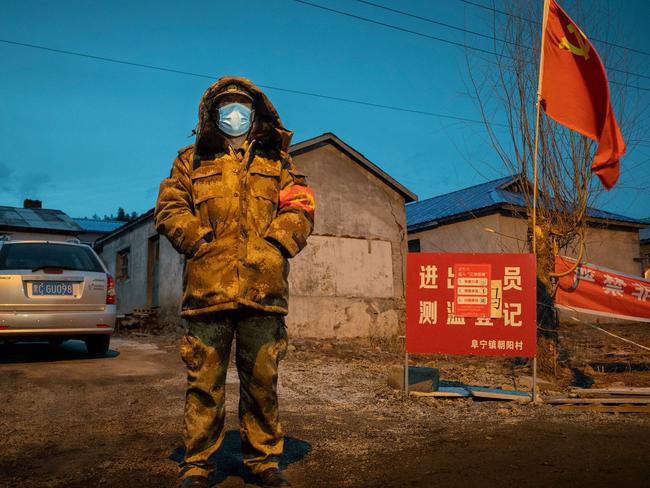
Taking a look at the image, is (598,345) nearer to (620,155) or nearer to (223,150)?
(620,155)

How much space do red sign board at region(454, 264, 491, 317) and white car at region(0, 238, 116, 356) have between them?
200 inches

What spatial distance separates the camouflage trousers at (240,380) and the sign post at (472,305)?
10.9 ft

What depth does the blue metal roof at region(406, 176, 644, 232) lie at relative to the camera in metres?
18.8

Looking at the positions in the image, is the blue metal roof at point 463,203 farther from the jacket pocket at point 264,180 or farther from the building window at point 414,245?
the jacket pocket at point 264,180

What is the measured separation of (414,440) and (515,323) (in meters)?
2.39

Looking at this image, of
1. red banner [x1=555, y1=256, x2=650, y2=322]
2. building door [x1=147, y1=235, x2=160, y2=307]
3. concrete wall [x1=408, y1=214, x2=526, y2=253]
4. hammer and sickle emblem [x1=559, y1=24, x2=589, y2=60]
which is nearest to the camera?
hammer and sickle emblem [x1=559, y1=24, x2=589, y2=60]

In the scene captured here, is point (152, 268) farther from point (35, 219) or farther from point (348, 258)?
point (35, 219)

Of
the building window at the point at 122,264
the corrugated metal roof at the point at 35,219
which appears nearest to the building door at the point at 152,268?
the building window at the point at 122,264

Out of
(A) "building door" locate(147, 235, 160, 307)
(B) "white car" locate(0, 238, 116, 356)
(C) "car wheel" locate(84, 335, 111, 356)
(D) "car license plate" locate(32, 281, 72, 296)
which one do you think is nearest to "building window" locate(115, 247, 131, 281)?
(A) "building door" locate(147, 235, 160, 307)

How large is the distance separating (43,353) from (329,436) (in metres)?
7.20

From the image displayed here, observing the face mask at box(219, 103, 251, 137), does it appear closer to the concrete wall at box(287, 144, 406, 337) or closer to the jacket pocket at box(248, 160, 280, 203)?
the jacket pocket at box(248, 160, 280, 203)

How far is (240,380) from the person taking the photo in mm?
2764

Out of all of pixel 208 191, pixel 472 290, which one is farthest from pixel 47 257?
pixel 208 191

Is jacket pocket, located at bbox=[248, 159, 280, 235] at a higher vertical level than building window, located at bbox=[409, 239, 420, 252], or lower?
lower
